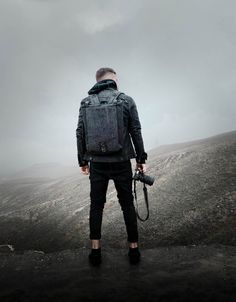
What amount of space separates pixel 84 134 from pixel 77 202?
974 centimetres

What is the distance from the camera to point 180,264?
19.0 ft

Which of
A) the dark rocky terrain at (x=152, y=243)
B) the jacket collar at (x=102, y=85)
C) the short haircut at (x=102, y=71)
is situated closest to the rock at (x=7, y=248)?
the dark rocky terrain at (x=152, y=243)

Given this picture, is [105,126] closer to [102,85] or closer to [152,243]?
[102,85]

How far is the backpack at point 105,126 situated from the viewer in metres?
5.89

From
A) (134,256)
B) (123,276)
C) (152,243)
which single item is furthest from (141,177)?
(152,243)

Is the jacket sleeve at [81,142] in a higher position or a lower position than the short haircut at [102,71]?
lower

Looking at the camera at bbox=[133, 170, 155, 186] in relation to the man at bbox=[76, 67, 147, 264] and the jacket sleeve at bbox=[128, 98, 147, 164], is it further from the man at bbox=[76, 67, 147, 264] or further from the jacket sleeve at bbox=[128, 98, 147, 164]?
the jacket sleeve at bbox=[128, 98, 147, 164]

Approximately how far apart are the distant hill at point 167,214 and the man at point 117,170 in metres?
2.64

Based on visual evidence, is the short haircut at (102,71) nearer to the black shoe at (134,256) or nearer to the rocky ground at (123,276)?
the black shoe at (134,256)

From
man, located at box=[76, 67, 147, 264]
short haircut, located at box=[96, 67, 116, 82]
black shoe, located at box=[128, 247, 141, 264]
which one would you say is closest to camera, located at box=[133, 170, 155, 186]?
man, located at box=[76, 67, 147, 264]

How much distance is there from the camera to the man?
5.98 meters

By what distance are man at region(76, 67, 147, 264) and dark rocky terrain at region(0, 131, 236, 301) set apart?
1.59 feet

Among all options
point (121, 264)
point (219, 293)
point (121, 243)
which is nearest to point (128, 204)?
point (121, 264)

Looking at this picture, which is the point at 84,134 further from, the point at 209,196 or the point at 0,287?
the point at 209,196
